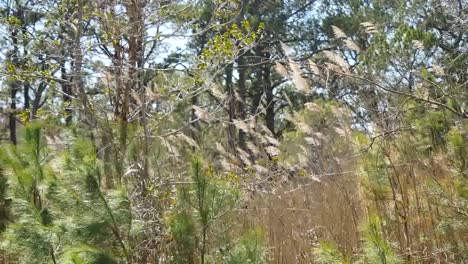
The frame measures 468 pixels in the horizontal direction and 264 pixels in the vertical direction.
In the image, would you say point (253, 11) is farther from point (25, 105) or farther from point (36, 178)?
point (36, 178)

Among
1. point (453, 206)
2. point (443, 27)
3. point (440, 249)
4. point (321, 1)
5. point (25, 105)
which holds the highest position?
point (321, 1)

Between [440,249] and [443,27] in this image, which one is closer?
[440,249]

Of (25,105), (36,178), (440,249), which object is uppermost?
(25,105)

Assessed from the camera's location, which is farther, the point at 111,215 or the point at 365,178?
the point at 365,178

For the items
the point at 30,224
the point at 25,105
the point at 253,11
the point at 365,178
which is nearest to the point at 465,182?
the point at 365,178

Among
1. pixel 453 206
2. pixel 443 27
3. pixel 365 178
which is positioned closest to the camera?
pixel 453 206

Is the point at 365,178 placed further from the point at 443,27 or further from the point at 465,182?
the point at 443,27

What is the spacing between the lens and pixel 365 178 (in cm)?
321

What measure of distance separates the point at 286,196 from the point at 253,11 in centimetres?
1158

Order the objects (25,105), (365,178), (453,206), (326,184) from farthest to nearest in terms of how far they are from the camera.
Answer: (25,105) → (326,184) → (365,178) → (453,206)

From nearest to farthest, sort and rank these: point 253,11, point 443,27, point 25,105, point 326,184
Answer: point 326,184 → point 443,27 → point 253,11 → point 25,105

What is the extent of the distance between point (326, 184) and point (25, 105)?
51.9 feet

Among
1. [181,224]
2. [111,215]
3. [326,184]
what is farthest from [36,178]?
[326,184]

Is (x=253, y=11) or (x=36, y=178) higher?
(x=253, y=11)
